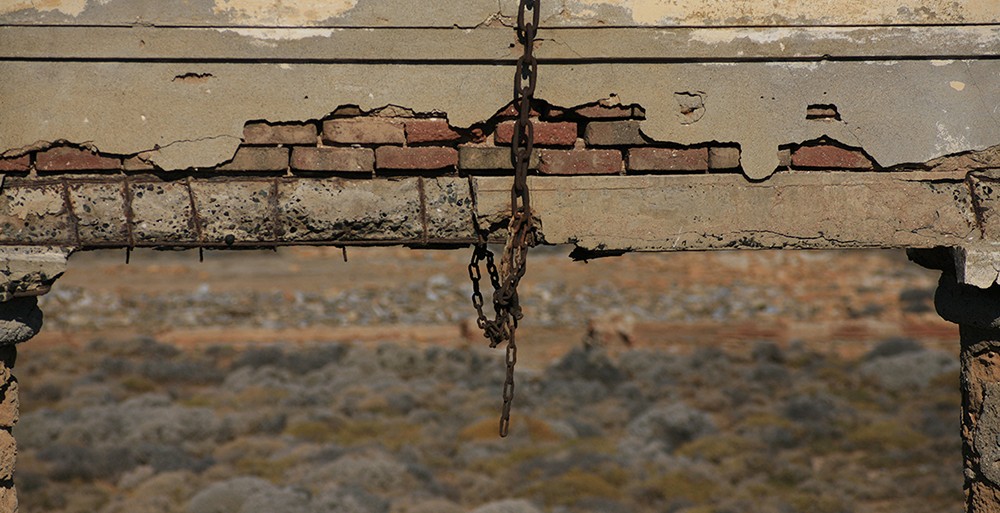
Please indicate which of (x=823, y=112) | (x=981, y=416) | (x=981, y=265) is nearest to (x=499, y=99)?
(x=823, y=112)

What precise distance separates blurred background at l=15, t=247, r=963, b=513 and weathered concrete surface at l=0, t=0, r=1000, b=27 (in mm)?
6875

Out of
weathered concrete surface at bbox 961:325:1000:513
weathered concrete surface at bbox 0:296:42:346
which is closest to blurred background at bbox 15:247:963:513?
weathered concrete surface at bbox 961:325:1000:513

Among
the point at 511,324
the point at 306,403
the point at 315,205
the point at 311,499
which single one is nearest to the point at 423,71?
the point at 315,205

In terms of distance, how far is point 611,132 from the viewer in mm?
4398

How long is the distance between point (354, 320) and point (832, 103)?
15.6 meters

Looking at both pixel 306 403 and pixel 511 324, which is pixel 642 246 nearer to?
pixel 511 324

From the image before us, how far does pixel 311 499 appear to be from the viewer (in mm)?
10758

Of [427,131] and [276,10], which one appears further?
[427,131]

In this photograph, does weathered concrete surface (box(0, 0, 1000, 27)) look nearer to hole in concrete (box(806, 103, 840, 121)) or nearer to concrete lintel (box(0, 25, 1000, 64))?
concrete lintel (box(0, 25, 1000, 64))

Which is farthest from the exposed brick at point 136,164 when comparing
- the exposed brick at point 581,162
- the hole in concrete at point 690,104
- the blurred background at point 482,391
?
the blurred background at point 482,391

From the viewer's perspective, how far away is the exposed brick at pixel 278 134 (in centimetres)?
430

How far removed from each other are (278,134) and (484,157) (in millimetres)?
867

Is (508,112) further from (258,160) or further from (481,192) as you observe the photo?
(258,160)

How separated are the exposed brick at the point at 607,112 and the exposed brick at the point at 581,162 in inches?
5.9
